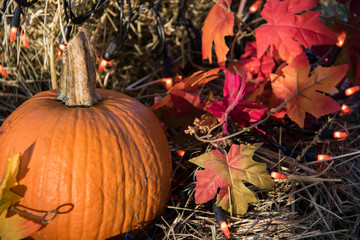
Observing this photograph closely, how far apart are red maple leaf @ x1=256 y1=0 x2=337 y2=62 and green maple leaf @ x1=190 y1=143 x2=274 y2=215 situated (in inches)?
16.6

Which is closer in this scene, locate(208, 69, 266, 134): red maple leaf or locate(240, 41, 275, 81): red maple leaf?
locate(208, 69, 266, 134): red maple leaf

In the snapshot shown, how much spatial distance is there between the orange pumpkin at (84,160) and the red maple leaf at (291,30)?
583 mm

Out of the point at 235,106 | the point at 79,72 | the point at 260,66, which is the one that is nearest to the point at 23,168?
the point at 79,72

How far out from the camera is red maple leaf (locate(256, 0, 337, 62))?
1.29 metres

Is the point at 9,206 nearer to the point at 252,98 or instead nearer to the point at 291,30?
the point at 252,98

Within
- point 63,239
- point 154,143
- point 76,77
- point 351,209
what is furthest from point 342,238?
→ point 76,77

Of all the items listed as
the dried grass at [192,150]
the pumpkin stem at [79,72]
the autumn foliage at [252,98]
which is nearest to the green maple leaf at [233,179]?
the autumn foliage at [252,98]

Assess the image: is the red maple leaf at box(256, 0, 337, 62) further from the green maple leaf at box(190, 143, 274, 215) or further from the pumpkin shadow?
the pumpkin shadow

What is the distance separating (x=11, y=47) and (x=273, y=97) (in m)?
1.25

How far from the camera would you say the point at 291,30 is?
1302 mm

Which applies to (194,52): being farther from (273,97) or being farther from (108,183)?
(108,183)

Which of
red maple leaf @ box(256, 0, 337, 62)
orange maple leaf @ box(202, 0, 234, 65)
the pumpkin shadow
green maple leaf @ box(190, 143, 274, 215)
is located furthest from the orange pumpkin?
red maple leaf @ box(256, 0, 337, 62)

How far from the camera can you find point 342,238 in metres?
1.14

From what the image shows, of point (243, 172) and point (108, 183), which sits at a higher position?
point (108, 183)
